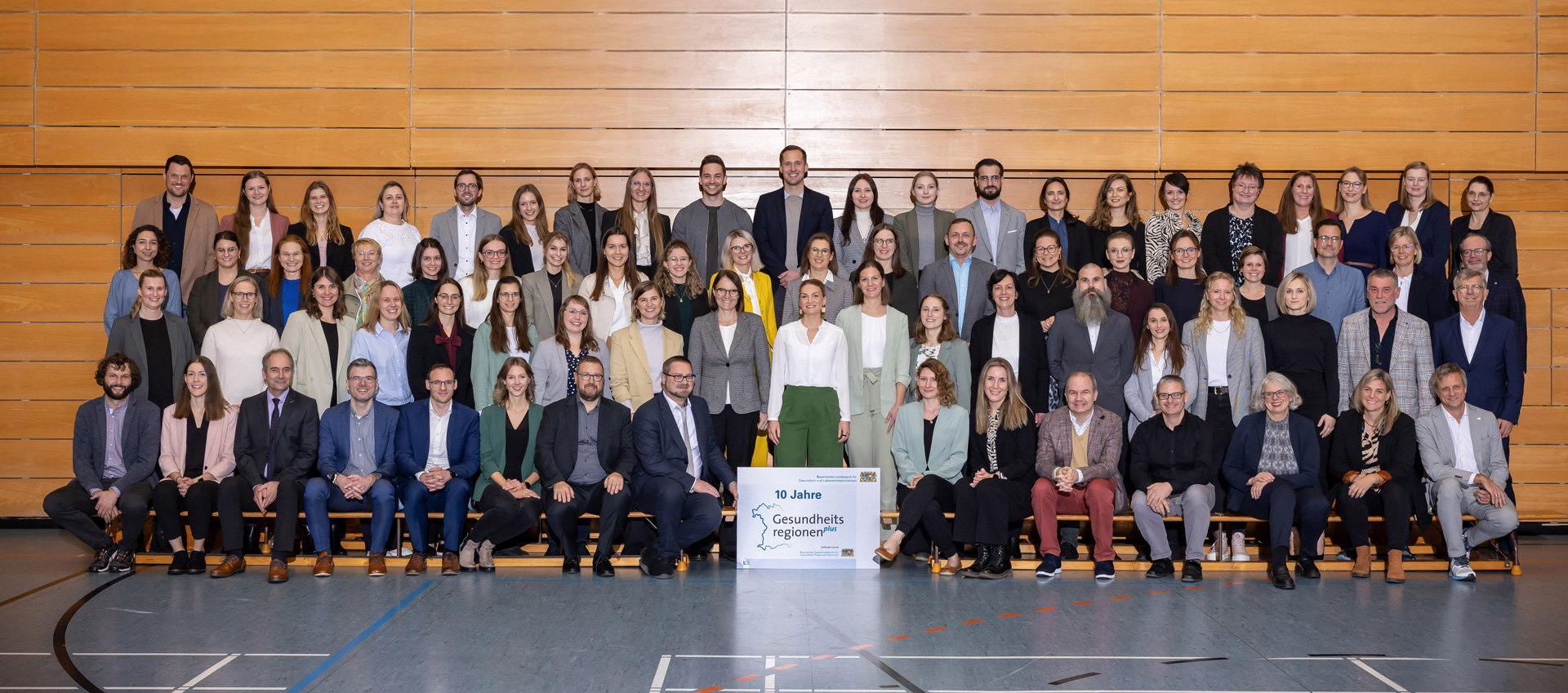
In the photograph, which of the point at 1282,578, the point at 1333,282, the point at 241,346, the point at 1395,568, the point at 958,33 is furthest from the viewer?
the point at 958,33

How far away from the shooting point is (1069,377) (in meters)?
6.78

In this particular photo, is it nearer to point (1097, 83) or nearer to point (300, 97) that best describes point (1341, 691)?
point (1097, 83)

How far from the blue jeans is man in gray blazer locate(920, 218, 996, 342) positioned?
369 centimetres

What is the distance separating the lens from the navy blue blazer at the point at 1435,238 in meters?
7.88

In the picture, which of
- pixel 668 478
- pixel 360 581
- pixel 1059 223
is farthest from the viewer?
pixel 1059 223

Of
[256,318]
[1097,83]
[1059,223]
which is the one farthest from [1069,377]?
[256,318]

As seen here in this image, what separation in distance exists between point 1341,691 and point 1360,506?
8.87 ft

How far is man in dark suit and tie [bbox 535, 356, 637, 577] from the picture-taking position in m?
6.54

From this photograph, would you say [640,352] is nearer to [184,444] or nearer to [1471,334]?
[184,444]

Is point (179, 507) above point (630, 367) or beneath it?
beneath

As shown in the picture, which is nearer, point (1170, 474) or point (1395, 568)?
point (1395, 568)

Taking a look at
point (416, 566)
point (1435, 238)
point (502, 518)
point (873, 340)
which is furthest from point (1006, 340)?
point (416, 566)

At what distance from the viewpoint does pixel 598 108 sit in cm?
900

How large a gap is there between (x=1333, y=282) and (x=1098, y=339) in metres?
1.80
